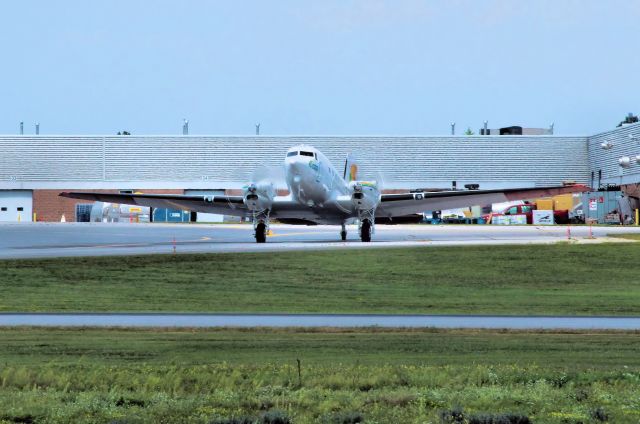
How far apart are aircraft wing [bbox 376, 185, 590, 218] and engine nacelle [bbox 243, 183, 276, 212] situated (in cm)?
959

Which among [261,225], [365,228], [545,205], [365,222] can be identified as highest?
[545,205]

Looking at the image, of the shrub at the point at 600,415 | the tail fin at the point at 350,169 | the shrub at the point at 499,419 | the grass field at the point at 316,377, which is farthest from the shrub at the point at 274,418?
the tail fin at the point at 350,169

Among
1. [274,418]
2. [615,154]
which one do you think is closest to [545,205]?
[615,154]

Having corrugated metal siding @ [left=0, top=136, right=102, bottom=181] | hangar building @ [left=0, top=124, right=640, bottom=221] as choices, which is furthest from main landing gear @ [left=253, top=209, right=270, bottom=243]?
corrugated metal siding @ [left=0, top=136, right=102, bottom=181]

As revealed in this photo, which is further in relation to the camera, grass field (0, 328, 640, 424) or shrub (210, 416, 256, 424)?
grass field (0, 328, 640, 424)

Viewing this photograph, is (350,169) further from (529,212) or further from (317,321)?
(317,321)

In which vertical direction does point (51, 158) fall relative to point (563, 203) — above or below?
above

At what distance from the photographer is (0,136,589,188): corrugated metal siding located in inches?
5591

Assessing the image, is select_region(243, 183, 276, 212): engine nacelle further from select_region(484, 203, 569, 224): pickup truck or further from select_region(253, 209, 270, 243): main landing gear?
select_region(484, 203, 569, 224): pickup truck

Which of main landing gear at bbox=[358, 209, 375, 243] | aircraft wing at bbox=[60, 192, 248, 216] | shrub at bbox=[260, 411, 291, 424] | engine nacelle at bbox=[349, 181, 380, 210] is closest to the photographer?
shrub at bbox=[260, 411, 291, 424]

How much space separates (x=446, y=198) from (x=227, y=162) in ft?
254

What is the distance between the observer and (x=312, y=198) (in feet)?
195

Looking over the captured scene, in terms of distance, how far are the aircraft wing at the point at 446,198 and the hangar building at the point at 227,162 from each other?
229 feet

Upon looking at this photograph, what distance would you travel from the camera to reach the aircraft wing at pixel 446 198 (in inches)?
2557
